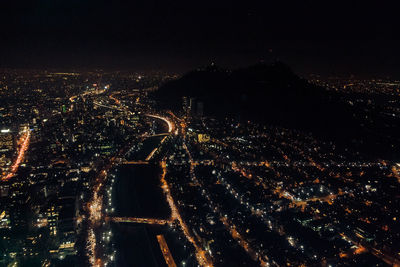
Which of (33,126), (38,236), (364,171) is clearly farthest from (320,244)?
(33,126)

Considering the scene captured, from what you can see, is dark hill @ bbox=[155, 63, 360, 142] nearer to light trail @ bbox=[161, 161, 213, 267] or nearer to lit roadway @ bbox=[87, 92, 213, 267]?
lit roadway @ bbox=[87, 92, 213, 267]

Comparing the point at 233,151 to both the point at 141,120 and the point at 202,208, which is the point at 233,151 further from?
the point at 141,120

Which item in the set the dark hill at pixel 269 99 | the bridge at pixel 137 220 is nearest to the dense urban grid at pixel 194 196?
the bridge at pixel 137 220

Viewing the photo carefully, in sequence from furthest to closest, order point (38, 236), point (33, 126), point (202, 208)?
point (33, 126), point (202, 208), point (38, 236)

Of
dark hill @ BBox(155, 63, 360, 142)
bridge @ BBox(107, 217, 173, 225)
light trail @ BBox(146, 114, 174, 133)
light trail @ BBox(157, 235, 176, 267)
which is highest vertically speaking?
dark hill @ BBox(155, 63, 360, 142)

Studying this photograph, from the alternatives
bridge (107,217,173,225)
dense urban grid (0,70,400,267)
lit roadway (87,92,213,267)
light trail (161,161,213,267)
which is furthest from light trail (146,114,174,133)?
bridge (107,217,173,225)

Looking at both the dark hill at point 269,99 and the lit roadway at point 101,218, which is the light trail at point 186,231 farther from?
the dark hill at point 269,99
